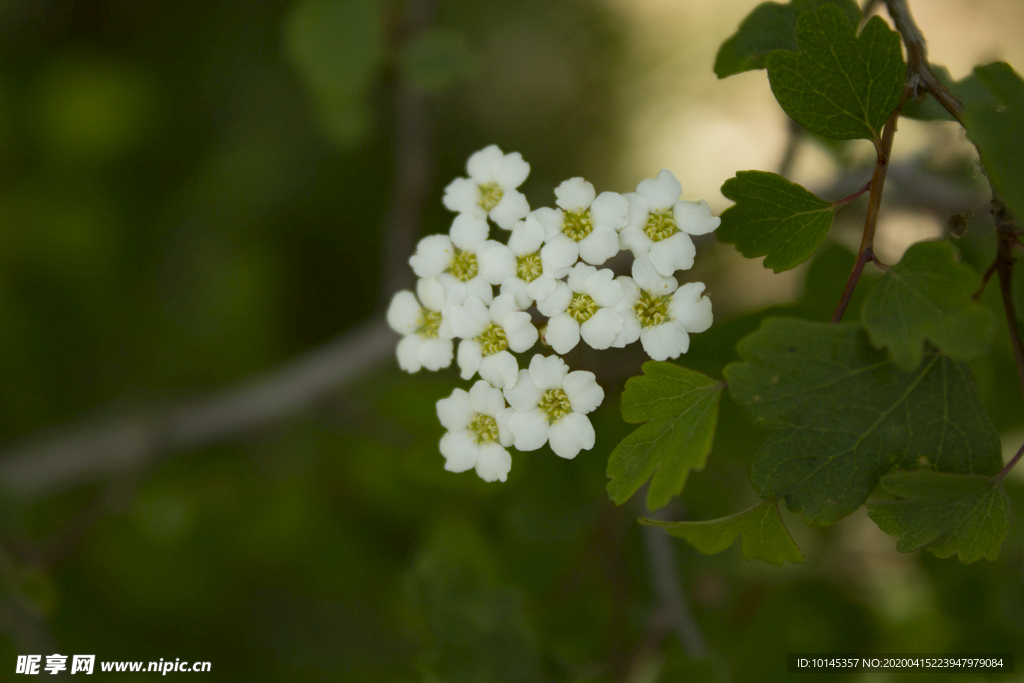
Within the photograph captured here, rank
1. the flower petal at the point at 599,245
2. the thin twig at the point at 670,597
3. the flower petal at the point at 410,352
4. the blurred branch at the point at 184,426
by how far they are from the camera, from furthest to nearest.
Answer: the blurred branch at the point at 184,426 → the thin twig at the point at 670,597 → the flower petal at the point at 410,352 → the flower petal at the point at 599,245

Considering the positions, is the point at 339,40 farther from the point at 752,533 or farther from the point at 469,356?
the point at 752,533

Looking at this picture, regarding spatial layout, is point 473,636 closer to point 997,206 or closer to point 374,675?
point 997,206

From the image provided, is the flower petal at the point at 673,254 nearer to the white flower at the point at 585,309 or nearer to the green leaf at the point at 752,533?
the white flower at the point at 585,309

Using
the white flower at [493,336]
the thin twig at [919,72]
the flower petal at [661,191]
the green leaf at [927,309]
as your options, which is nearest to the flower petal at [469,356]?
the white flower at [493,336]

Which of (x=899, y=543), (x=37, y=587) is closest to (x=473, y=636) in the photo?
(x=899, y=543)

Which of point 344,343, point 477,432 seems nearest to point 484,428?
point 477,432

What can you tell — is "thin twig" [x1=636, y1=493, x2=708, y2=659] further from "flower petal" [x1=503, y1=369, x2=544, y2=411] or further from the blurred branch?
the blurred branch

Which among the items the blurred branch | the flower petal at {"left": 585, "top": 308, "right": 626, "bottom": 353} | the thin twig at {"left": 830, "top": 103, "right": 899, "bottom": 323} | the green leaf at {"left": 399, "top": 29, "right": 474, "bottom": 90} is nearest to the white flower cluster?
the flower petal at {"left": 585, "top": 308, "right": 626, "bottom": 353}
